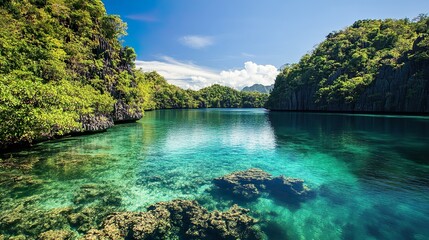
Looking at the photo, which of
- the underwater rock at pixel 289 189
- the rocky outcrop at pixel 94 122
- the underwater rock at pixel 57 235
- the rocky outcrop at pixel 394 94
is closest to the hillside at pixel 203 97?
the rocky outcrop at pixel 394 94

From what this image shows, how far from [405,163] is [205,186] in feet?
47.5

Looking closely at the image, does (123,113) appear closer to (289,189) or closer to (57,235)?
(57,235)

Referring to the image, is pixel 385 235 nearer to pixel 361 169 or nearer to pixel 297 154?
pixel 361 169

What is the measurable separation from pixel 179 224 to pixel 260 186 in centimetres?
546

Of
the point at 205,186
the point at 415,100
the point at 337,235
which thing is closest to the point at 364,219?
the point at 337,235

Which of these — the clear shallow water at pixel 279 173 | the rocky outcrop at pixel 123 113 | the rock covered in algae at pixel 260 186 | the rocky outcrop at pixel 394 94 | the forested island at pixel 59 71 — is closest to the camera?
the clear shallow water at pixel 279 173

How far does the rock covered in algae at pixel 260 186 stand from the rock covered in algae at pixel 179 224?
6.98 feet

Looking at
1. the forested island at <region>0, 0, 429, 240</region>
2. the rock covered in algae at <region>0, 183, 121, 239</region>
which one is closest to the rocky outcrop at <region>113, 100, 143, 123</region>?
the forested island at <region>0, 0, 429, 240</region>

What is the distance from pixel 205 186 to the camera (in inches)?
478

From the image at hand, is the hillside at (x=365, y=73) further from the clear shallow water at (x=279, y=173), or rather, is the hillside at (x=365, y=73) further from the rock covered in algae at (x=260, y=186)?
the rock covered in algae at (x=260, y=186)

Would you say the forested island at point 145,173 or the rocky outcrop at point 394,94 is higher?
the rocky outcrop at point 394,94

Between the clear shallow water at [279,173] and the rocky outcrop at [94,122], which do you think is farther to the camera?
the rocky outcrop at [94,122]

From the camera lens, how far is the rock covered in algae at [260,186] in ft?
35.7

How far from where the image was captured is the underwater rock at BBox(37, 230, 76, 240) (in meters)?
7.12
